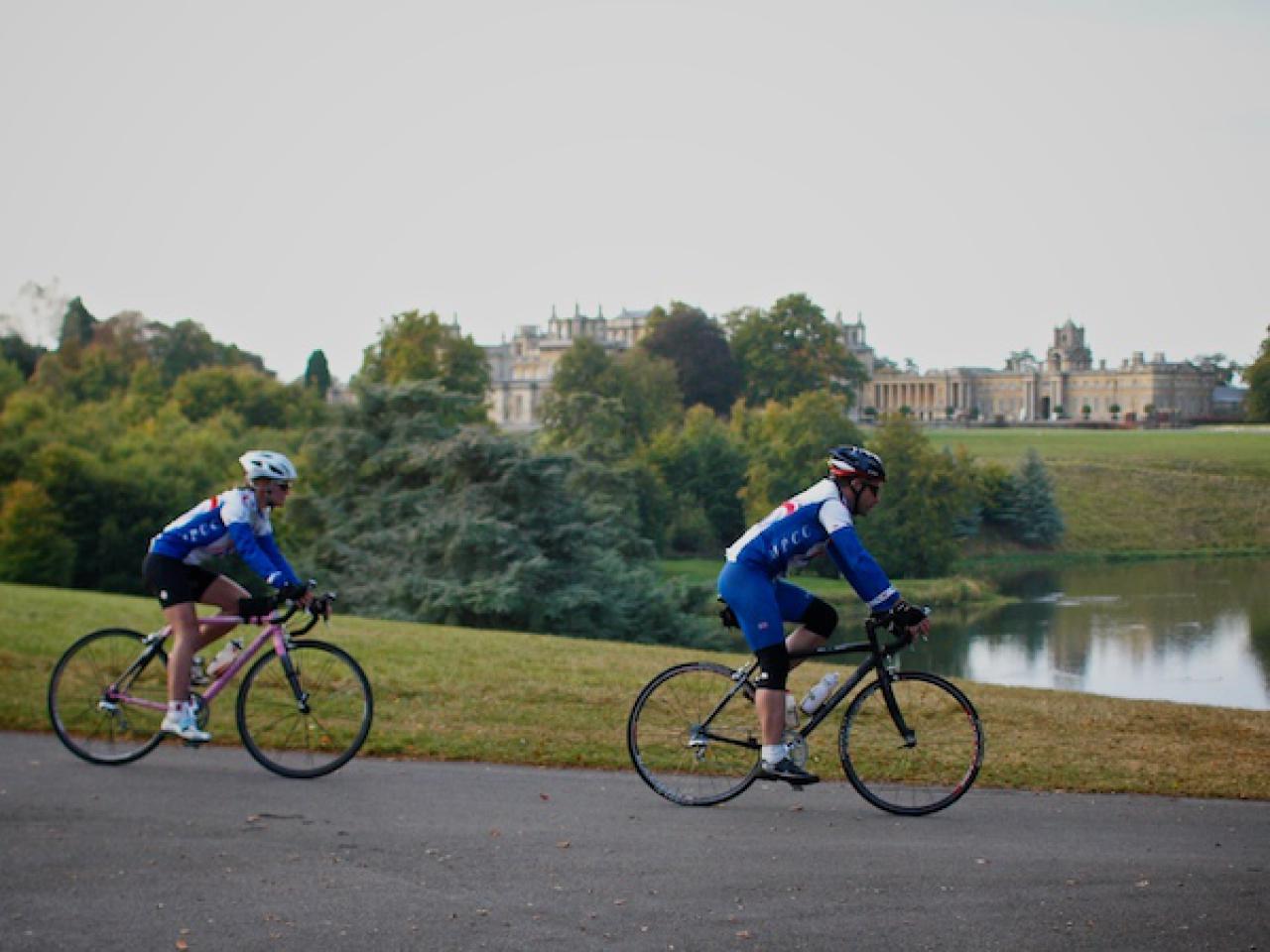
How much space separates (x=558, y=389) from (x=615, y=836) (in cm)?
8851

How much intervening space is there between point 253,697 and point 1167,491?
7049cm

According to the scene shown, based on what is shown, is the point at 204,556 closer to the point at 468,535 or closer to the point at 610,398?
the point at 468,535

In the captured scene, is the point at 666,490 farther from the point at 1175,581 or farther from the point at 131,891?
the point at 131,891

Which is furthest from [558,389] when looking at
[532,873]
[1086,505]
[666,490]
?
[532,873]

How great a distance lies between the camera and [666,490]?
71.2m

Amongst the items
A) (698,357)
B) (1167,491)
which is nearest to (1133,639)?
(1167,491)

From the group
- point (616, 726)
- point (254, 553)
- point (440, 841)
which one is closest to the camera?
point (440, 841)

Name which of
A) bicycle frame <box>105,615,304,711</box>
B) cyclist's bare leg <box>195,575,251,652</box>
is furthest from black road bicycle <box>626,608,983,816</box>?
cyclist's bare leg <box>195,575,251,652</box>

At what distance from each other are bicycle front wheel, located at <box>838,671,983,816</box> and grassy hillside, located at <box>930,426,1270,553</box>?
56.6 metres

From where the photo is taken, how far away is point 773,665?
8172 millimetres

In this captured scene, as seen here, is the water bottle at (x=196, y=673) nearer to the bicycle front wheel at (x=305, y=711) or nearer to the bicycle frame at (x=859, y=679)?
the bicycle front wheel at (x=305, y=711)

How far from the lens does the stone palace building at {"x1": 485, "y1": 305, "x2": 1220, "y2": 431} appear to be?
155500 mm

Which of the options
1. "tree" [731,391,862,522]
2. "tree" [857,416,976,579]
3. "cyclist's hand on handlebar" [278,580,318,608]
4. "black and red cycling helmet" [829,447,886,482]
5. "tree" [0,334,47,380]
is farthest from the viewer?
"tree" [0,334,47,380]

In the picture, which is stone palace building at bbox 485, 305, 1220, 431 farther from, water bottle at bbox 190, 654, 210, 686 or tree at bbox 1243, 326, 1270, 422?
water bottle at bbox 190, 654, 210, 686
